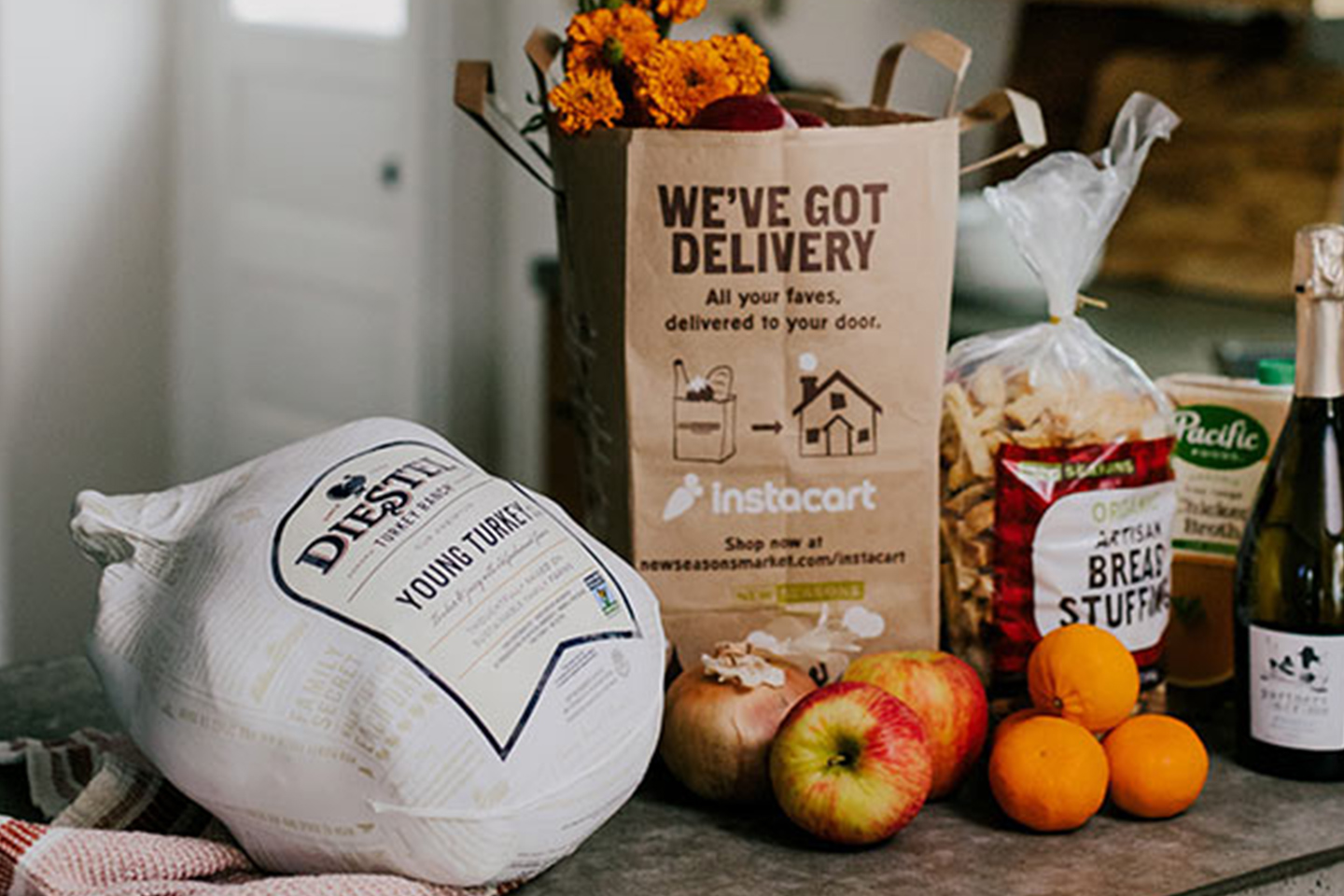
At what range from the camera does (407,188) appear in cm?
365

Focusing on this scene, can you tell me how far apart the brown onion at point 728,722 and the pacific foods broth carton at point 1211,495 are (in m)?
0.32

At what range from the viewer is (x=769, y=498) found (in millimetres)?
1076

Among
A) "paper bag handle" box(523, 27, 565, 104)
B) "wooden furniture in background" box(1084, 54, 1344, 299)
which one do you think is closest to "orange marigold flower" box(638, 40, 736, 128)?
"paper bag handle" box(523, 27, 565, 104)

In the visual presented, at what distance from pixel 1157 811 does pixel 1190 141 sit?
8.11ft

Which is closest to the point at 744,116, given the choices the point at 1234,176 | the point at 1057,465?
the point at 1057,465

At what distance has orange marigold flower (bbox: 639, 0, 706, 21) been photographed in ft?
3.57

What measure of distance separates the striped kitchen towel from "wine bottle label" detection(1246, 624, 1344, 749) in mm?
468

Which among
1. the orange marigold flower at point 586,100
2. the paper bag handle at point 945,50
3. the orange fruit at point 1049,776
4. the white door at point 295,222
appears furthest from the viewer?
the white door at point 295,222

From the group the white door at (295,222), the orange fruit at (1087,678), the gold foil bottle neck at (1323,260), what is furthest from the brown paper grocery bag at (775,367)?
the white door at (295,222)

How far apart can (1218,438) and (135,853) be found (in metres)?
0.71

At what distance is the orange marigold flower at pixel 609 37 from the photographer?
106 centimetres

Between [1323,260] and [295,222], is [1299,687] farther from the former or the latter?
[295,222]

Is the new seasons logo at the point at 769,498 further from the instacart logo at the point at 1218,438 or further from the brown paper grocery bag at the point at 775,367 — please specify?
the instacart logo at the point at 1218,438

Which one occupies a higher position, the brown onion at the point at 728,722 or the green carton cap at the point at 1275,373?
the green carton cap at the point at 1275,373
